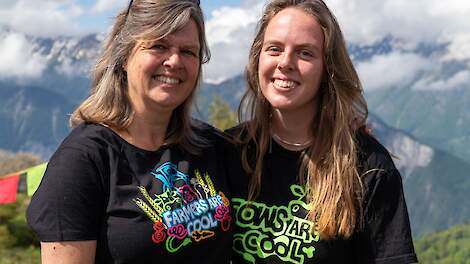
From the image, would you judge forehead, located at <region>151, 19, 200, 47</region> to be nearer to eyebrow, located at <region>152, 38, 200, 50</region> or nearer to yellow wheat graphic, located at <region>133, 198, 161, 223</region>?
eyebrow, located at <region>152, 38, 200, 50</region>

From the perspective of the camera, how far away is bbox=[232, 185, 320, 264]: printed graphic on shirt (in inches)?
115

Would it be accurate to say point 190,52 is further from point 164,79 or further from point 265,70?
point 265,70

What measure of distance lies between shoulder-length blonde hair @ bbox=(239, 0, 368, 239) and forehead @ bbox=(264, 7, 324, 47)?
1.0 inches

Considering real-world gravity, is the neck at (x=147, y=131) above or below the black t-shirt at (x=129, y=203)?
above

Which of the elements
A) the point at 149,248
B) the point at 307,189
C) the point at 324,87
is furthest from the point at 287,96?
the point at 149,248

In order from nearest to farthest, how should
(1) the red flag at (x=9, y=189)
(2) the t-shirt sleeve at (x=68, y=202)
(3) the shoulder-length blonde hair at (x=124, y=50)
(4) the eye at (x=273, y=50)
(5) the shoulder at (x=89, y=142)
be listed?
1. (2) the t-shirt sleeve at (x=68, y=202)
2. (5) the shoulder at (x=89, y=142)
3. (3) the shoulder-length blonde hair at (x=124, y=50)
4. (4) the eye at (x=273, y=50)
5. (1) the red flag at (x=9, y=189)

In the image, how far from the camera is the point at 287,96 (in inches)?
121

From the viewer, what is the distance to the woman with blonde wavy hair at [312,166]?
9.44ft

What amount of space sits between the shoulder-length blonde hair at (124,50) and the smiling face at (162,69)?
0.03m

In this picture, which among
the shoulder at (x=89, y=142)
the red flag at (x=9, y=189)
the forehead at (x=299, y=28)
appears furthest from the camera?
the red flag at (x=9, y=189)

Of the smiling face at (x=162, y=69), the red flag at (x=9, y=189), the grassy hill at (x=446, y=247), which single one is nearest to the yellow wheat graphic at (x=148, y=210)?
the smiling face at (x=162, y=69)

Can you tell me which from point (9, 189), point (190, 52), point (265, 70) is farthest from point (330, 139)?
point (9, 189)

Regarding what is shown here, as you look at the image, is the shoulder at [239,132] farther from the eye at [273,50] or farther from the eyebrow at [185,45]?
the eyebrow at [185,45]

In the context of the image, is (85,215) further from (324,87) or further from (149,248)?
(324,87)
